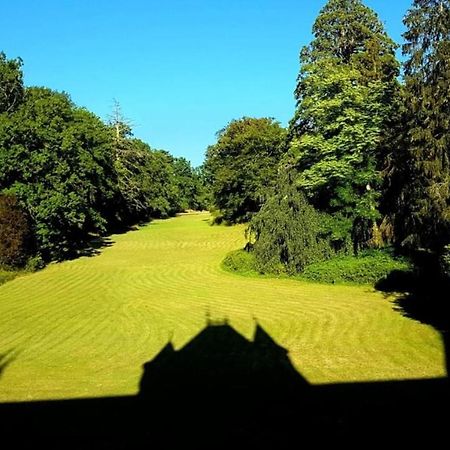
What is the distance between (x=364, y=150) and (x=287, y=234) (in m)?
5.97

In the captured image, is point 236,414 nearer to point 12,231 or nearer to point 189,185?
point 12,231

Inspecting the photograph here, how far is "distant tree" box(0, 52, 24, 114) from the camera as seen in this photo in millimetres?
36906

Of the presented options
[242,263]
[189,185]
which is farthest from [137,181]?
[189,185]

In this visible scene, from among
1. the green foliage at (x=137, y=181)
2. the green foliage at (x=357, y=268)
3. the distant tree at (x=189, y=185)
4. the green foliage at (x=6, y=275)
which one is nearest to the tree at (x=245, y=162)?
the green foliage at (x=137, y=181)

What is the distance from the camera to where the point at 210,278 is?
2583cm

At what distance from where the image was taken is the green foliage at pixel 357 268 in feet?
71.7

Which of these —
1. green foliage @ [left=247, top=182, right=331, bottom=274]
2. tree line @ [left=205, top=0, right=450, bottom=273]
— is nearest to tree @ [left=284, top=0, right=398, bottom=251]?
tree line @ [left=205, top=0, right=450, bottom=273]

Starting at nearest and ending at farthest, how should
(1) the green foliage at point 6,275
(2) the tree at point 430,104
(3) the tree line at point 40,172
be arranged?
(2) the tree at point 430,104
(1) the green foliage at point 6,275
(3) the tree line at point 40,172

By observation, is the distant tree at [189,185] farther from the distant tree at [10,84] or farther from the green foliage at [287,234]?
the green foliage at [287,234]

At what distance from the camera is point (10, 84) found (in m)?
37.8

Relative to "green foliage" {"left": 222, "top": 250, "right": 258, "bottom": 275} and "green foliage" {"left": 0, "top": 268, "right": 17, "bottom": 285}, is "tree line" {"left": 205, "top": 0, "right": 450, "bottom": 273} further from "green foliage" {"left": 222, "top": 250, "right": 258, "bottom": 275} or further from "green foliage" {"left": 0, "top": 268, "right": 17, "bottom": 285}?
"green foliage" {"left": 0, "top": 268, "right": 17, "bottom": 285}

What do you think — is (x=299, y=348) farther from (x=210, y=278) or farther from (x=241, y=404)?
(x=210, y=278)

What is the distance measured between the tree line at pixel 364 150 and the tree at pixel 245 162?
16600 millimetres

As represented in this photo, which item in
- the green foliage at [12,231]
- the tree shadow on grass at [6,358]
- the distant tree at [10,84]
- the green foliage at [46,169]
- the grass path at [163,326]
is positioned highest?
the distant tree at [10,84]
